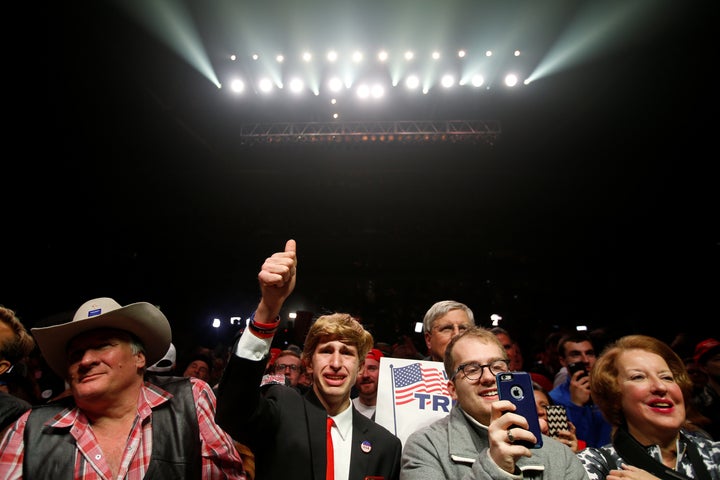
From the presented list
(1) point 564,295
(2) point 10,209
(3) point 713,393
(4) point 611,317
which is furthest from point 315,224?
(3) point 713,393

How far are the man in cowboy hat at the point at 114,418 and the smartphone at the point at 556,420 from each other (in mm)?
1756

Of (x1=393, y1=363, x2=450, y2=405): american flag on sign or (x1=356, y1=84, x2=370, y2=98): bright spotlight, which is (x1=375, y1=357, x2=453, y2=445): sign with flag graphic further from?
(x1=356, y1=84, x2=370, y2=98): bright spotlight

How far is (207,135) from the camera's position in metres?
9.70

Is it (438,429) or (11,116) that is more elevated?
(11,116)

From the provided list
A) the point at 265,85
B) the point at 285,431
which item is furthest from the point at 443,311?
the point at 265,85

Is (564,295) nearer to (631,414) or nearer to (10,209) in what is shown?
(631,414)

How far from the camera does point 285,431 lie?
176 centimetres

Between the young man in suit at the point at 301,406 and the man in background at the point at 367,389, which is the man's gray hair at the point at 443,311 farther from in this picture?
the young man in suit at the point at 301,406

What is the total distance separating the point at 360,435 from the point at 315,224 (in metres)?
11.1

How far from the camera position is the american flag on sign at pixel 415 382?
2.61 m

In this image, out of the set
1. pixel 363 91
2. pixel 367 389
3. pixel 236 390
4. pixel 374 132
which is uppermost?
pixel 363 91

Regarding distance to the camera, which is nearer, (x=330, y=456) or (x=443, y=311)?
(x=330, y=456)

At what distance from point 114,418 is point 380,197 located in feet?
35.9

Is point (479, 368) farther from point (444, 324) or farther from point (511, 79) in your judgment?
point (511, 79)
